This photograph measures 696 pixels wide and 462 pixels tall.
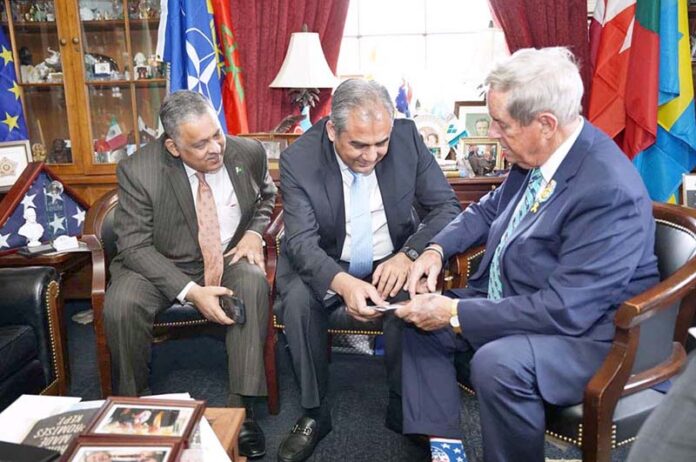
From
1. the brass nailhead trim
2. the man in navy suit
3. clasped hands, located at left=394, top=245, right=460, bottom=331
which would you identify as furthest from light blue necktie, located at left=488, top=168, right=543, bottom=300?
the brass nailhead trim

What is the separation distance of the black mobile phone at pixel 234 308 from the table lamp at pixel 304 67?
4.16 feet

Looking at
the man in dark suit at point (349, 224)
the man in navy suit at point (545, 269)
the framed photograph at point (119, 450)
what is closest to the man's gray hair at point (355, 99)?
the man in dark suit at point (349, 224)

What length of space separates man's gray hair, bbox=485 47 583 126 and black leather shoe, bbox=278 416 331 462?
3.82 ft

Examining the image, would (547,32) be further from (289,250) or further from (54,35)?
(54,35)

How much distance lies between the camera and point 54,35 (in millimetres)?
3178

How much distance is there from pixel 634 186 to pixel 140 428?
124cm

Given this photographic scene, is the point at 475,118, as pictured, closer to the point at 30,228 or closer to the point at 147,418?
the point at 30,228

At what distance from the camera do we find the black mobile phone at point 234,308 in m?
2.05

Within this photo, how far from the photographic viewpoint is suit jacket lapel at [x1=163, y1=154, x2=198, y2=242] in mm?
2236

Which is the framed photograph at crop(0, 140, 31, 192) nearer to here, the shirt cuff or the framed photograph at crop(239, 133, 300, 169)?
the framed photograph at crop(239, 133, 300, 169)

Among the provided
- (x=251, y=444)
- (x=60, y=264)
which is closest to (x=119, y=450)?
(x=251, y=444)

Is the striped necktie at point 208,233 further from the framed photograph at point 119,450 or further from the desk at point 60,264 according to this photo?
the framed photograph at point 119,450

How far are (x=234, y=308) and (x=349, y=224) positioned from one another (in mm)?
487

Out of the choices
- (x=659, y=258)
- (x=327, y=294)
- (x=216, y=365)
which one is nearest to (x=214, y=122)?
(x=327, y=294)
